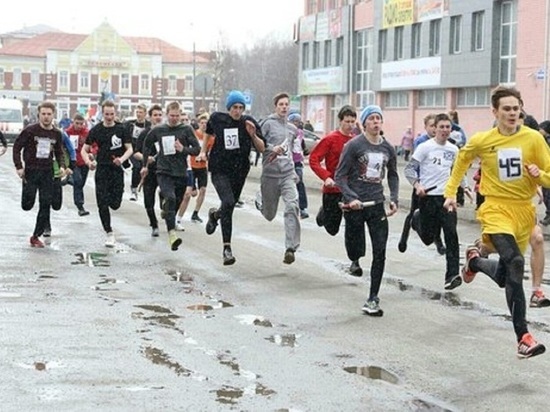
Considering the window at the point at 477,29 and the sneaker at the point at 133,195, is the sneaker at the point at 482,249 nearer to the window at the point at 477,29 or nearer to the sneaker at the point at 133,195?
the sneaker at the point at 133,195

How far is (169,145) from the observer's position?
1409cm

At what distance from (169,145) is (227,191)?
1876 millimetres

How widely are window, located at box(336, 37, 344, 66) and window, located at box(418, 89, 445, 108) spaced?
1030 cm

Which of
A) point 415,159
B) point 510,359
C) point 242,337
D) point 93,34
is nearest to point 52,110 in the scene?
point 415,159

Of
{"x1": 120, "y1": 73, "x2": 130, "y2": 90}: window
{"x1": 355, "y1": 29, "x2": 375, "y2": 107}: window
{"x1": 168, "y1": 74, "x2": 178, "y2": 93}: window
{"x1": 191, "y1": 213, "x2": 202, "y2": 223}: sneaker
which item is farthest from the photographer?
{"x1": 168, "y1": 74, "x2": 178, "y2": 93}: window

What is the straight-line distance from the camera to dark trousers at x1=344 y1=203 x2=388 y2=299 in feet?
32.0

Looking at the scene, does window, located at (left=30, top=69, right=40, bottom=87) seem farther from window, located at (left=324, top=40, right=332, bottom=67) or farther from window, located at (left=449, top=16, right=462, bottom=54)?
window, located at (left=449, top=16, right=462, bottom=54)

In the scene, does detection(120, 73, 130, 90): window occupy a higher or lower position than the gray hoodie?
higher

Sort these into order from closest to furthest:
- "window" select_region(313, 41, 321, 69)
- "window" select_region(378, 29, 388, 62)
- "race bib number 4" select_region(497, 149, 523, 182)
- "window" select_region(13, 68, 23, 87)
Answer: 1. "race bib number 4" select_region(497, 149, 523, 182)
2. "window" select_region(378, 29, 388, 62)
3. "window" select_region(313, 41, 321, 69)
4. "window" select_region(13, 68, 23, 87)

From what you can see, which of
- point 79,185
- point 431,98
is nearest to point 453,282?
point 79,185

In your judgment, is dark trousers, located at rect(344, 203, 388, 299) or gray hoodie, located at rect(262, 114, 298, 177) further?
gray hoodie, located at rect(262, 114, 298, 177)

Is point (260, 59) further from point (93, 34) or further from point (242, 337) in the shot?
point (242, 337)

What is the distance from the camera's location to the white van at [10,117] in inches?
2312

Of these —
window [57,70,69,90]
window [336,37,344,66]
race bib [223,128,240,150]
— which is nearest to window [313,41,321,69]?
window [336,37,344,66]
